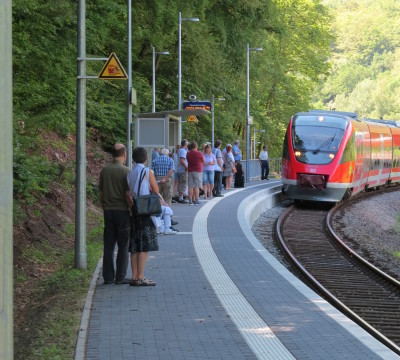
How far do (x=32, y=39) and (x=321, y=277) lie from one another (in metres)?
6.26

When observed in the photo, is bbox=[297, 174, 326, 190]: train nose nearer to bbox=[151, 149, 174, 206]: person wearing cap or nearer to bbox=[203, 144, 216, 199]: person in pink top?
bbox=[203, 144, 216, 199]: person in pink top

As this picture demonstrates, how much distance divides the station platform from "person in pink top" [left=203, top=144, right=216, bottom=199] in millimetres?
12515

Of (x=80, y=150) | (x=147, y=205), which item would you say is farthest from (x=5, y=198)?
(x=80, y=150)

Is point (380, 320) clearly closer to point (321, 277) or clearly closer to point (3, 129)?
point (321, 277)

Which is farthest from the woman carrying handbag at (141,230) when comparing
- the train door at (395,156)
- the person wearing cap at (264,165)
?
the person wearing cap at (264,165)

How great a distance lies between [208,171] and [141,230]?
1696 centimetres

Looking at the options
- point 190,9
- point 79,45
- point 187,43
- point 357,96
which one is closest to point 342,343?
point 79,45

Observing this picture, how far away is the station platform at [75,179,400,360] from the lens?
771 centimetres

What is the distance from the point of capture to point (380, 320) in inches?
477

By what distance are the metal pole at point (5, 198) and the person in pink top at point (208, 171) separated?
23708 millimetres

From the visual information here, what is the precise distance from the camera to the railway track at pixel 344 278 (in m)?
11.8

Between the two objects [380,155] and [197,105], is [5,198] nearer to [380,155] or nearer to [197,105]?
[197,105]

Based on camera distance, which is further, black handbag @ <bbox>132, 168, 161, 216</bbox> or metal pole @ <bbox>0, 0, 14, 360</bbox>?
black handbag @ <bbox>132, 168, 161, 216</bbox>

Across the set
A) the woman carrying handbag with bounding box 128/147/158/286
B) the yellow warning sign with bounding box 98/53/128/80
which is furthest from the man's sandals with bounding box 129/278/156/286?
the yellow warning sign with bounding box 98/53/128/80
